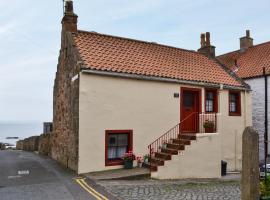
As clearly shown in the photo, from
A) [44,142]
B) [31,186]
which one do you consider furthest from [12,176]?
[44,142]

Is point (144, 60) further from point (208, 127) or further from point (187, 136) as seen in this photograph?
point (208, 127)

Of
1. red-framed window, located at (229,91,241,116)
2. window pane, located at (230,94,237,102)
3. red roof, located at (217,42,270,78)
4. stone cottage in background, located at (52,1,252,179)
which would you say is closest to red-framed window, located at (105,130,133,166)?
stone cottage in background, located at (52,1,252,179)

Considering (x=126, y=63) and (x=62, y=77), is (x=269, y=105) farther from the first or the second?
(x=62, y=77)

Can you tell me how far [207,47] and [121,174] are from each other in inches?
525

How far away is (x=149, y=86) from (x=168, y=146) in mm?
3101

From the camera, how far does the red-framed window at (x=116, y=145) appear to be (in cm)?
1431

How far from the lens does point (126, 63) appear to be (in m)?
15.9

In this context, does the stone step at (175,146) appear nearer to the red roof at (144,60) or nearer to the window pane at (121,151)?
the window pane at (121,151)

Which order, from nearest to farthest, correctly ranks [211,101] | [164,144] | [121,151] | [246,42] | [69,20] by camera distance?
1. [121,151]
2. [164,144]
3. [69,20]
4. [211,101]
5. [246,42]

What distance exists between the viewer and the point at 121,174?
42.6ft

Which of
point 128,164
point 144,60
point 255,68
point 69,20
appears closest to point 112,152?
point 128,164

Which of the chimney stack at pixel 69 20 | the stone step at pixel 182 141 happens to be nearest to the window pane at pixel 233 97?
the stone step at pixel 182 141

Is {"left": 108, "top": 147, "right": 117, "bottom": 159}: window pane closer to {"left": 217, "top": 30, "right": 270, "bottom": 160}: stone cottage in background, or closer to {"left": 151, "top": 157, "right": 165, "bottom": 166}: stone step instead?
{"left": 151, "top": 157, "right": 165, "bottom": 166}: stone step

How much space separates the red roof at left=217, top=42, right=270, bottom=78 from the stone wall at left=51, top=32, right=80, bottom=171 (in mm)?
13310
